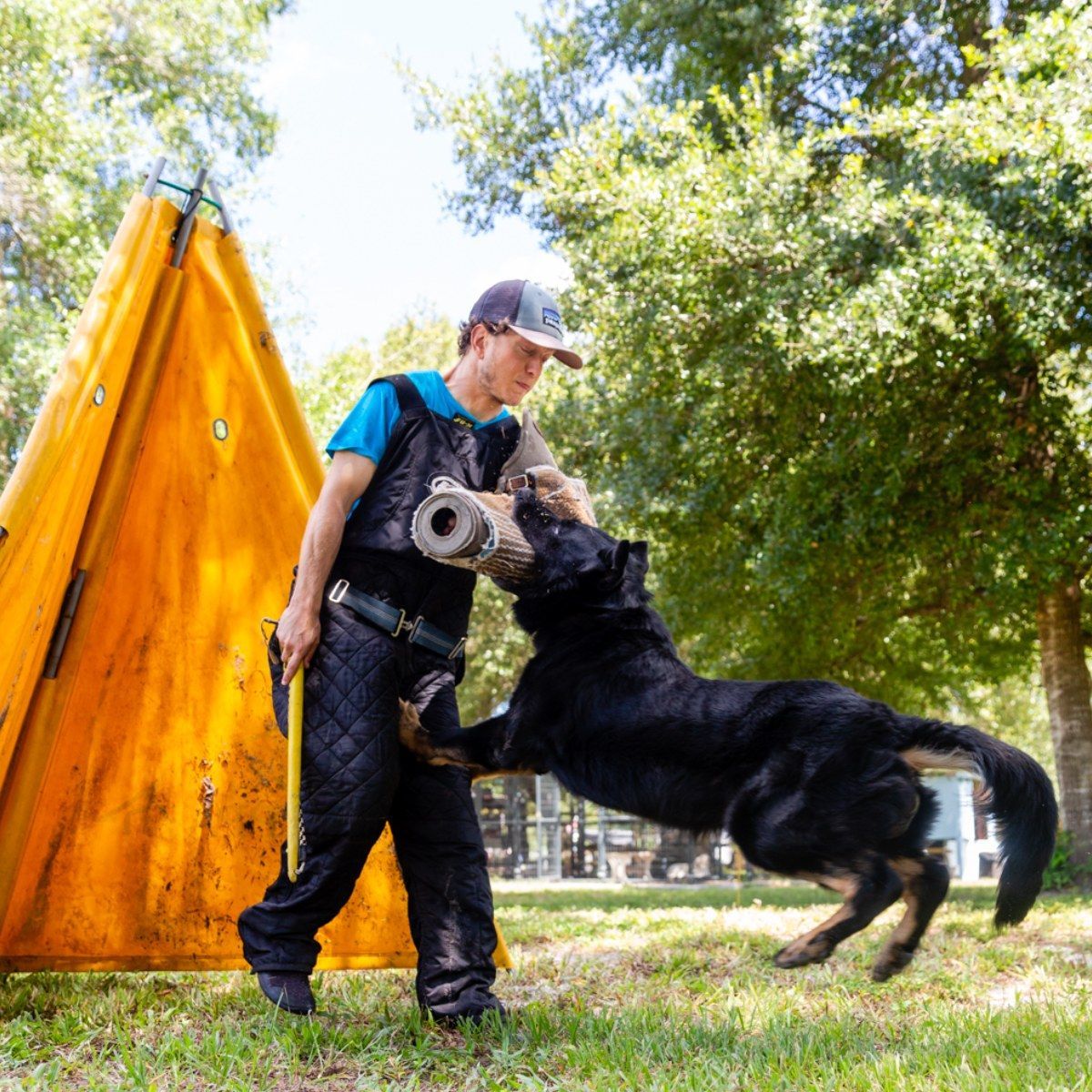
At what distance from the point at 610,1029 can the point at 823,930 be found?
0.76 m

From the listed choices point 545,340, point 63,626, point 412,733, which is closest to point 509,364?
point 545,340

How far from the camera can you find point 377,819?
346 cm

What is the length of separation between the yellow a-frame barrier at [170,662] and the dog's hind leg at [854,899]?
172cm

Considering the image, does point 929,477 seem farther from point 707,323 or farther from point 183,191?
point 183,191

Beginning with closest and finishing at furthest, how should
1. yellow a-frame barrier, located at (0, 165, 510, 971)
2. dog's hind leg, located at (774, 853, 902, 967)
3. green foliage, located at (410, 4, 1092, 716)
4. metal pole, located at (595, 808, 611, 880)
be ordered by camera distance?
dog's hind leg, located at (774, 853, 902, 967), yellow a-frame barrier, located at (0, 165, 510, 971), green foliage, located at (410, 4, 1092, 716), metal pole, located at (595, 808, 611, 880)

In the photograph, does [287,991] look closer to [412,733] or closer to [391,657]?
[412,733]

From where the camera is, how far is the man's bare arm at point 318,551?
3.36 metres

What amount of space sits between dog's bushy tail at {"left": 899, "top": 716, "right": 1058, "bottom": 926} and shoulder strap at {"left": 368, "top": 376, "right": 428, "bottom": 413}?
1.74 metres

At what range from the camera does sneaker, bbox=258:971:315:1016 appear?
3443 mm

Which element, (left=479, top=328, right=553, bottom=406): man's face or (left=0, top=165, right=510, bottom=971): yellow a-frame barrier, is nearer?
(left=479, top=328, right=553, bottom=406): man's face

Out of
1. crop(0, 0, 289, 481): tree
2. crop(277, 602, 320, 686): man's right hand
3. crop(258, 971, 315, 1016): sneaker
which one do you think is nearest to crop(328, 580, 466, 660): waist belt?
crop(277, 602, 320, 686): man's right hand

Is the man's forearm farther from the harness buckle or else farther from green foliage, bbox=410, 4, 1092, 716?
green foliage, bbox=410, 4, 1092, 716

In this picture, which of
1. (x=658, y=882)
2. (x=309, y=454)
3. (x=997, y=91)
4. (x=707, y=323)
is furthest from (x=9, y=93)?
(x=658, y=882)

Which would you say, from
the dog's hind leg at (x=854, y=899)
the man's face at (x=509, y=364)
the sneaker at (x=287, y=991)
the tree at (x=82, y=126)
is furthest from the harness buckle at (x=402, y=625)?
the tree at (x=82, y=126)
